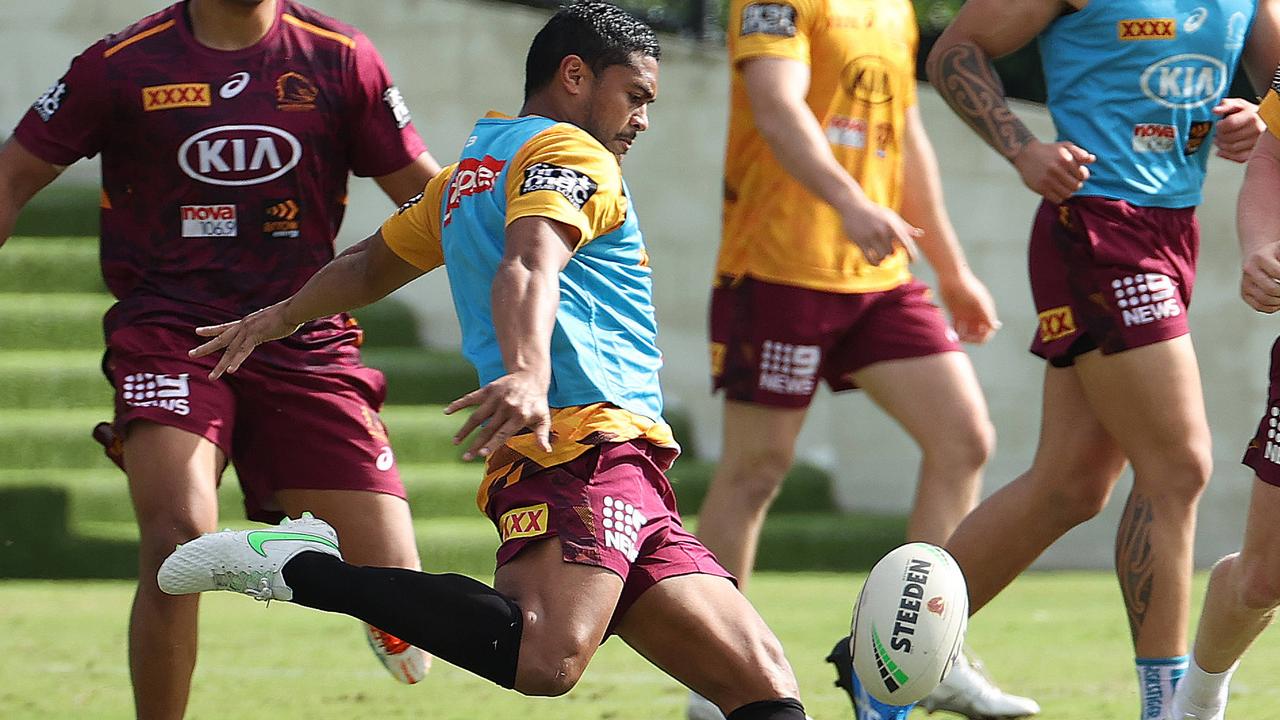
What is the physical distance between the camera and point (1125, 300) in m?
4.87

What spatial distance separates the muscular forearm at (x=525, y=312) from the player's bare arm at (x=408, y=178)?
1762mm

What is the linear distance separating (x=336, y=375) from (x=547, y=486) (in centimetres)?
134

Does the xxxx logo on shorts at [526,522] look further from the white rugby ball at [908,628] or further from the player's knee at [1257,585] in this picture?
the player's knee at [1257,585]

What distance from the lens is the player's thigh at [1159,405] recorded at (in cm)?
481

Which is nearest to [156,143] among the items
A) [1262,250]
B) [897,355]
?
[897,355]

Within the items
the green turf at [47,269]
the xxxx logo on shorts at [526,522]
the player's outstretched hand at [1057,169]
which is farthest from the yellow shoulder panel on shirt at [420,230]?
the green turf at [47,269]

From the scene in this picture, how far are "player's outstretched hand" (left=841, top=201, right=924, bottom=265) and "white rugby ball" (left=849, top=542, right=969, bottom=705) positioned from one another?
1.03 meters

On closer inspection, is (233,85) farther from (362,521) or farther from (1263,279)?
(1263,279)

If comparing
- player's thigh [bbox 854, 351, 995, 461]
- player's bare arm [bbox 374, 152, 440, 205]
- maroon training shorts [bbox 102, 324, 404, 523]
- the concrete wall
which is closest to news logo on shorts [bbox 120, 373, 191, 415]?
maroon training shorts [bbox 102, 324, 404, 523]

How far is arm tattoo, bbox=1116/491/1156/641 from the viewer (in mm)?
4910

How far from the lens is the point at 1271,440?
13.7 feet

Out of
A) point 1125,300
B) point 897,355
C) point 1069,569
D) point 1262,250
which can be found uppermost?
point 1262,250

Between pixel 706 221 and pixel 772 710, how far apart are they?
6736 mm

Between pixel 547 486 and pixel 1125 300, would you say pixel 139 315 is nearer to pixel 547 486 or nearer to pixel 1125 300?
pixel 547 486
